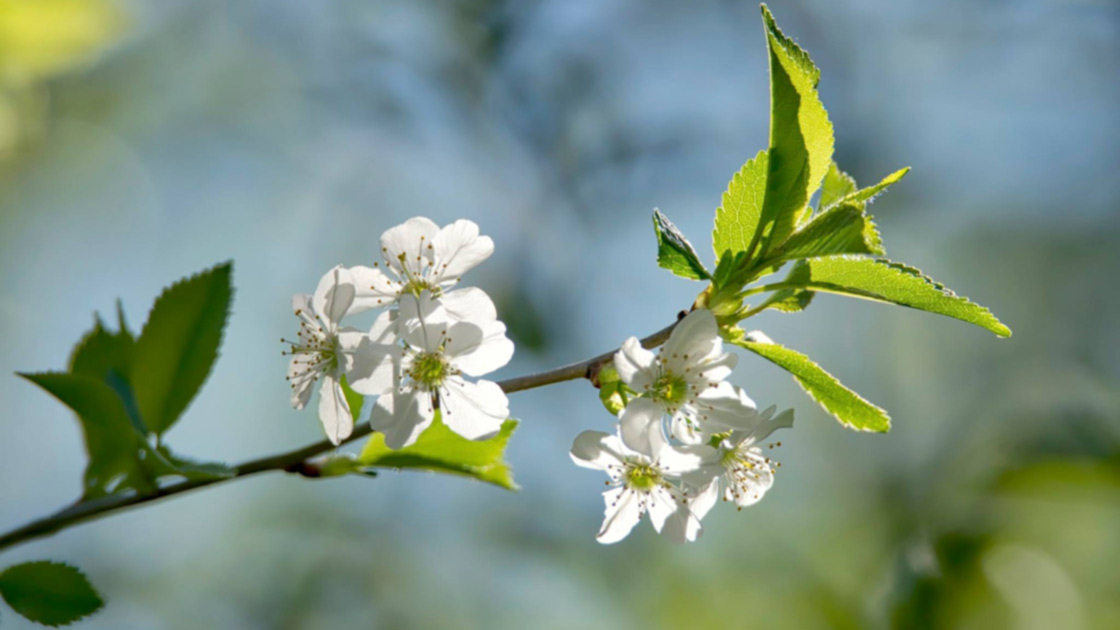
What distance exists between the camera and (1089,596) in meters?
2.53

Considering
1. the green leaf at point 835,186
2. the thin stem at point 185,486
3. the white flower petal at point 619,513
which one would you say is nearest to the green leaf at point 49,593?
the thin stem at point 185,486

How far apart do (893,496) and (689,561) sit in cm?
89

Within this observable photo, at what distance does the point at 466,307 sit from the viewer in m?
0.70

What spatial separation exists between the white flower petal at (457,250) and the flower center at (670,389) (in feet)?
0.61

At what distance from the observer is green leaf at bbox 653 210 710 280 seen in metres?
0.66

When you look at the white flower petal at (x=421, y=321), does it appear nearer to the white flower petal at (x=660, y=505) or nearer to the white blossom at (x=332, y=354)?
the white blossom at (x=332, y=354)

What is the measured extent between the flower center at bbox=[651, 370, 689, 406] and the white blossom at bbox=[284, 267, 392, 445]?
0.19 metres

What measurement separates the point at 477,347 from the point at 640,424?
146 millimetres

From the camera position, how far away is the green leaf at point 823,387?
2.12ft

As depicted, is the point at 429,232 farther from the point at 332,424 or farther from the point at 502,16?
the point at 502,16

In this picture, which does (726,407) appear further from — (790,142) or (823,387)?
(790,142)

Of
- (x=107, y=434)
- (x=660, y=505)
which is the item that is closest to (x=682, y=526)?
(x=660, y=505)

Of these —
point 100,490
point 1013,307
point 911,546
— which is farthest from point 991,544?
point 100,490

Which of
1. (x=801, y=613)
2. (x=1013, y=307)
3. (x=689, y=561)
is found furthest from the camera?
(x=1013, y=307)
